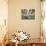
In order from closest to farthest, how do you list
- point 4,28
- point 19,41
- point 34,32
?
point 19,41 → point 4,28 → point 34,32

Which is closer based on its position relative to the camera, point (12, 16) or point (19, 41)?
point (19, 41)

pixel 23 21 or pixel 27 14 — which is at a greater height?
pixel 27 14

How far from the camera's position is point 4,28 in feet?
12.6

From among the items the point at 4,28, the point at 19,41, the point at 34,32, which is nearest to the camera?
the point at 19,41

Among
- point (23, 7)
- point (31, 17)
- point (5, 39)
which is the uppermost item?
point (23, 7)

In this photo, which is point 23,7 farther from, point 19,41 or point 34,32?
point 19,41

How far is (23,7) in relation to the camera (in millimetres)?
4152

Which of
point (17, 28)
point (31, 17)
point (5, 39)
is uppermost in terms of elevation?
point (31, 17)

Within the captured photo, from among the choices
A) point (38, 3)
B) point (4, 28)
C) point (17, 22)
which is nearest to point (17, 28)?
point (17, 22)

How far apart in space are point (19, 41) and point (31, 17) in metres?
1.19

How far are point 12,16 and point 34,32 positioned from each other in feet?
2.54

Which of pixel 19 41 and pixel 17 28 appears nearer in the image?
pixel 19 41

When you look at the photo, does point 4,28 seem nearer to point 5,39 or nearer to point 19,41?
point 5,39

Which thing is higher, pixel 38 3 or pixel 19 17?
pixel 38 3
